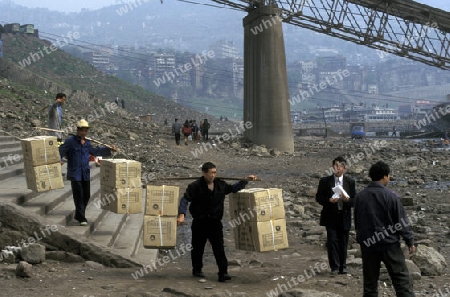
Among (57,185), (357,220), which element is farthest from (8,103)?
(357,220)

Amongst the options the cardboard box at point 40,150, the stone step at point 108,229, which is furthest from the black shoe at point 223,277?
the cardboard box at point 40,150

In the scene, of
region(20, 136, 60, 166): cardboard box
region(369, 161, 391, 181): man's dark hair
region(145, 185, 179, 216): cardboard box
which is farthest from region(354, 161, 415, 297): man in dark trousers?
region(20, 136, 60, 166): cardboard box

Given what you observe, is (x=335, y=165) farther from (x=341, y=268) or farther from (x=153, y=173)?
(x=153, y=173)

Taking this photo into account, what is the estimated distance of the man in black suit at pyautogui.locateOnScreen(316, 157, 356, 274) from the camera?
771 cm

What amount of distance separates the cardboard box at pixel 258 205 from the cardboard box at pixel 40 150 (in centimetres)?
305

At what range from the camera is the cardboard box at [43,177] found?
935cm

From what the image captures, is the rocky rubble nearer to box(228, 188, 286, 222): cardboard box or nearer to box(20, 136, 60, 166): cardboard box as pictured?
box(228, 188, 286, 222): cardboard box

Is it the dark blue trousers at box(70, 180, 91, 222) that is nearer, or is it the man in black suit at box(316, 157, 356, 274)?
the man in black suit at box(316, 157, 356, 274)

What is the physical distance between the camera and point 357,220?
6.15m

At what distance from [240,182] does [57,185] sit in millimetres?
3170

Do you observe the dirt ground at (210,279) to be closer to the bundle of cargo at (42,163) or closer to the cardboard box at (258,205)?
the cardboard box at (258,205)

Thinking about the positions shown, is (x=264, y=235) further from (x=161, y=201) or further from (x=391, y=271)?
(x=391, y=271)

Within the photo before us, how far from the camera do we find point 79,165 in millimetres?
9070

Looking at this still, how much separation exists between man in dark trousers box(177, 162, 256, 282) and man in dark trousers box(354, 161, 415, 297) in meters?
1.84
